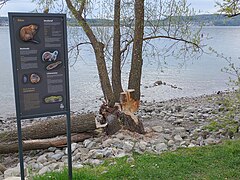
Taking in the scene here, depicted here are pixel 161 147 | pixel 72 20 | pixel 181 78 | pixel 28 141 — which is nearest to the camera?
pixel 161 147

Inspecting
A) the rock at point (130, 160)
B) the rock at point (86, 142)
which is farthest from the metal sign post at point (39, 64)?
the rock at point (86, 142)

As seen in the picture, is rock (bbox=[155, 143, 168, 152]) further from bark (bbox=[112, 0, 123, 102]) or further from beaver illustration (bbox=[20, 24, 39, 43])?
beaver illustration (bbox=[20, 24, 39, 43])

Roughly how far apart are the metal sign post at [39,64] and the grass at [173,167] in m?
0.99

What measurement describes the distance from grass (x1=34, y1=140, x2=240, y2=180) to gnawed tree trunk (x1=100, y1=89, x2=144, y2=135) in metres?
1.97

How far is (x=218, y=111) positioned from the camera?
9180 millimetres

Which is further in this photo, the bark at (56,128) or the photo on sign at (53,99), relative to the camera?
the bark at (56,128)

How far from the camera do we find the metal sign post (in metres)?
3.21

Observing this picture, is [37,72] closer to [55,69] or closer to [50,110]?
[55,69]

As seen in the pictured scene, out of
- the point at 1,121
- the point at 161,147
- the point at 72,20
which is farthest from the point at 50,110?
the point at 1,121

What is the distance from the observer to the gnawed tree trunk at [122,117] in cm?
684

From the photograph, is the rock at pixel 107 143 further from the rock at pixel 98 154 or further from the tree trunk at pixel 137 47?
the tree trunk at pixel 137 47

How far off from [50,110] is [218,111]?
6.72 meters

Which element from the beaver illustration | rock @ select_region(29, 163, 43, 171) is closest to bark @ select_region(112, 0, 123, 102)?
rock @ select_region(29, 163, 43, 171)

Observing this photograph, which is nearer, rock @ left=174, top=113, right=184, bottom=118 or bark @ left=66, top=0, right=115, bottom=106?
bark @ left=66, top=0, right=115, bottom=106
